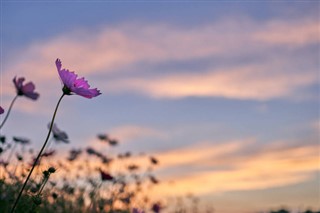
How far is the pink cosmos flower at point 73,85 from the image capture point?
2584mm

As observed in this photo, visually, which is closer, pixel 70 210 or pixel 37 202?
pixel 37 202

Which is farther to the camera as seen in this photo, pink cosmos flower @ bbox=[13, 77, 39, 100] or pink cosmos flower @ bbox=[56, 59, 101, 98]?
pink cosmos flower @ bbox=[13, 77, 39, 100]

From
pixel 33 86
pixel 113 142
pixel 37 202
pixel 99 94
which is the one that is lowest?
pixel 37 202

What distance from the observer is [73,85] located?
2.61 metres

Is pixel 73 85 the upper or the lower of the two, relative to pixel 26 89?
lower

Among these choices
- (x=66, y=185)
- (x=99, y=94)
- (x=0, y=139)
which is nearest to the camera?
(x=99, y=94)

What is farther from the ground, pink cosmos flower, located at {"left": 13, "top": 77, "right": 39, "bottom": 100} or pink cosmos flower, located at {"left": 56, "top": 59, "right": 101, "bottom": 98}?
pink cosmos flower, located at {"left": 13, "top": 77, "right": 39, "bottom": 100}

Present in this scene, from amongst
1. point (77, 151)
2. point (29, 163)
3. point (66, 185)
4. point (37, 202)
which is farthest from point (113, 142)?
point (37, 202)

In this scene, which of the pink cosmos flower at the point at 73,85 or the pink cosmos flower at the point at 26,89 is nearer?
the pink cosmos flower at the point at 73,85

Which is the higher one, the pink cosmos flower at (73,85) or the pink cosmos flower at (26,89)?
the pink cosmos flower at (26,89)

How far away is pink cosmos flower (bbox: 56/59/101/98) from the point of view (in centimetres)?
258

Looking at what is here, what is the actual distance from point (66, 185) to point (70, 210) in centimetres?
48

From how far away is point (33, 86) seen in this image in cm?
341

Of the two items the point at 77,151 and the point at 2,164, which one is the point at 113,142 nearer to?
the point at 77,151
